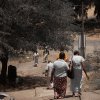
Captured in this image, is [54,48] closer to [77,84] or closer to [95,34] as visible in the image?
[77,84]

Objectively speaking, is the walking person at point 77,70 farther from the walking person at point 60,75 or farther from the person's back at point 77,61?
the walking person at point 60,75

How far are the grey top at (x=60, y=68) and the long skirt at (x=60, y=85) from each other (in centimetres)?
14

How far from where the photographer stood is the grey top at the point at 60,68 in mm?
13102

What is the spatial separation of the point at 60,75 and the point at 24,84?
12192 millimetres

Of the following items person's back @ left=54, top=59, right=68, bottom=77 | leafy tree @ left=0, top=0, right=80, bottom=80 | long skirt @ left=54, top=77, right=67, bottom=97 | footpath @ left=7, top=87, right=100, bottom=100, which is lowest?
footpath @ left=7, top=87, right=100, bottom=100

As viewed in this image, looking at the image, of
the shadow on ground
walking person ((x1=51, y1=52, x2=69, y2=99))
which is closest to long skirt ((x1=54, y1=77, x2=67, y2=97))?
walking person ((x1=51, y1=52, x2=69, y2=99))

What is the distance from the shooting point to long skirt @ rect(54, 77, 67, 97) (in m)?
13.3

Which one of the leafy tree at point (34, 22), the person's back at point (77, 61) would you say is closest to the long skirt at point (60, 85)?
the person's back at point (77, 61)

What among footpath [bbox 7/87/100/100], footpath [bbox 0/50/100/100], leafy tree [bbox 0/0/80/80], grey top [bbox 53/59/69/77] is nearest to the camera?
grey top [bbox 53/59/69/77]

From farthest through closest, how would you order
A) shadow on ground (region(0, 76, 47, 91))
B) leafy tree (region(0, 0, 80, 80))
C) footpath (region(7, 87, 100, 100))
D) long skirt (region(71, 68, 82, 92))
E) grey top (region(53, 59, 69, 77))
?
shadow on ground (region(0, 76, 47, 91))
leafy tree (region(0, 0, 80, 80))
long skirt (region(71, 68, 82, 92))
footpath (region(7, 87, 100, 100))
grey top (region(53, 59, 69, 77))

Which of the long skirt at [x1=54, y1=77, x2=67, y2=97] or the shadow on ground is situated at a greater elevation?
the long skirt at [x1=54, y1=77, x2=67, y2=97]

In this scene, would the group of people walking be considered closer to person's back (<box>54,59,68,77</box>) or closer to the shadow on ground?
person's back (<box>54,59,68,77</box>)

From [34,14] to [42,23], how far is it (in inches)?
35.9

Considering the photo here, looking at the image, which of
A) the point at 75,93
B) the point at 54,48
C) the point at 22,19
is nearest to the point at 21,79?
the point at 54,48
